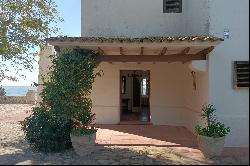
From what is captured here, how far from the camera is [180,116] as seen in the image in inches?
640

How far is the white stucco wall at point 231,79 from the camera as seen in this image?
11.2m

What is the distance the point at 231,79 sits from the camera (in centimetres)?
1127

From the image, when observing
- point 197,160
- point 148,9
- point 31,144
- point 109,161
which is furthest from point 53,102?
point 148,9

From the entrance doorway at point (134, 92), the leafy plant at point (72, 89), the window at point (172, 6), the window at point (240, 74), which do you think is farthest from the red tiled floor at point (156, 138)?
the entrance doorway at point (134, 92)

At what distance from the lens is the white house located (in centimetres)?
1105

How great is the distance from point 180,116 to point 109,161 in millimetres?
7873

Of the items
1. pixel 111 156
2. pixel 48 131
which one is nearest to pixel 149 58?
pixel 111 156

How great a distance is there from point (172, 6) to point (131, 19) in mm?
2076

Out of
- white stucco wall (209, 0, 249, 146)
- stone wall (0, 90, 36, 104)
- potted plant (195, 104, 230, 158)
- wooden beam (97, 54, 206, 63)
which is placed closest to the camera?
potted plant (195, 104, 230, 158)

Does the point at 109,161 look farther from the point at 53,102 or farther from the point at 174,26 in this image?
the point at 174,26

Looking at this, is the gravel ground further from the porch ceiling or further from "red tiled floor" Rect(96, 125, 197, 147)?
the porch ceiling

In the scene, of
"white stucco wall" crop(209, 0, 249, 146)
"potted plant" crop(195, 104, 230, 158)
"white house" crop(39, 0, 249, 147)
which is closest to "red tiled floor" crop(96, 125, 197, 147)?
"white house" crop(39, 0, 249, 147)

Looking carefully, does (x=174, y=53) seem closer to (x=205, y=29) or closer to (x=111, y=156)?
(x=205, y=29)

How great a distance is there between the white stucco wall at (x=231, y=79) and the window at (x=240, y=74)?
0.17 metres
